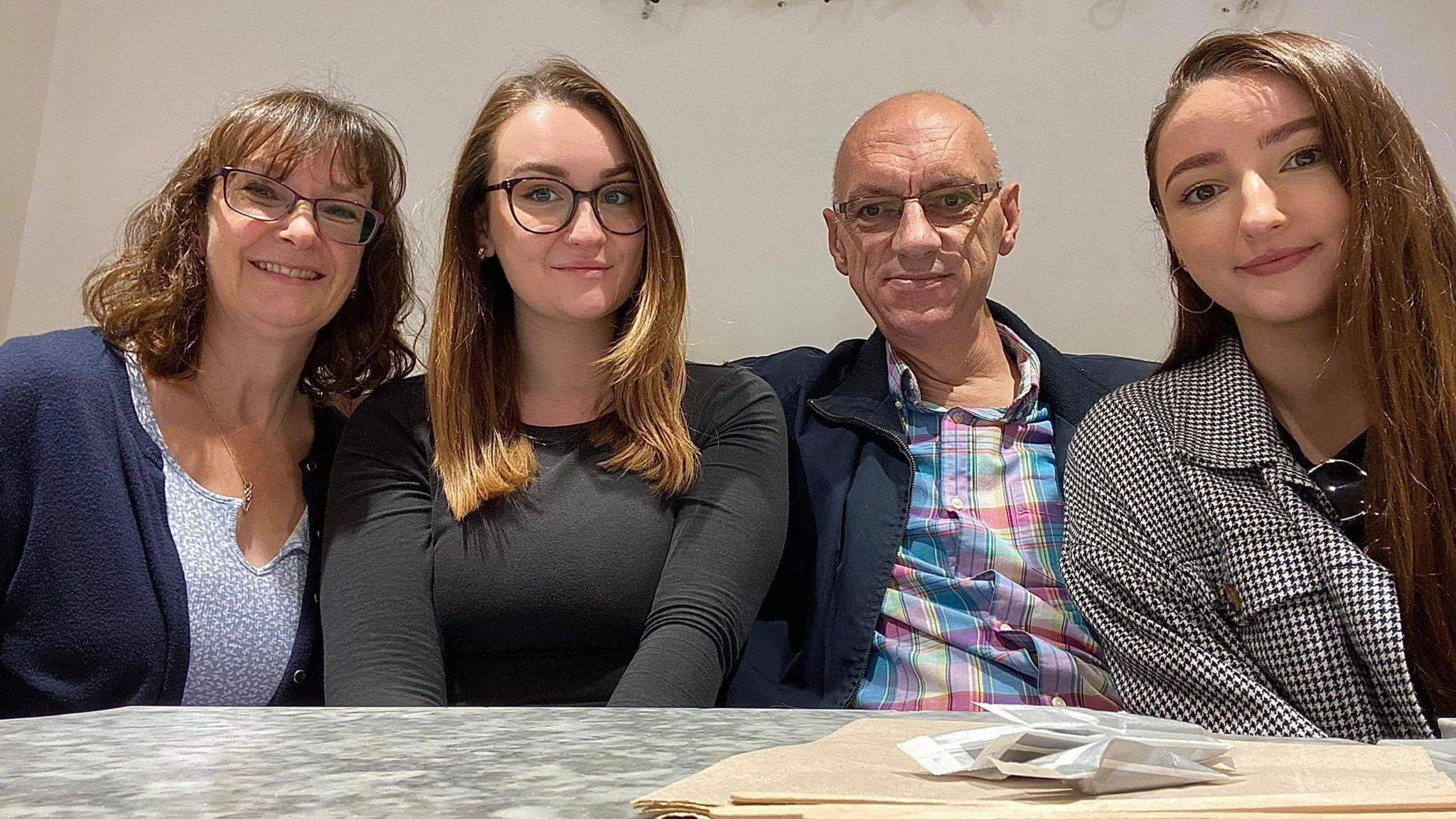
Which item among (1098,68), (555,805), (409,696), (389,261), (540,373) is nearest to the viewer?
(555,805)

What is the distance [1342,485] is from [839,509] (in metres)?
0.63

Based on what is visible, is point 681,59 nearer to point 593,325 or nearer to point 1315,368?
point 593,325

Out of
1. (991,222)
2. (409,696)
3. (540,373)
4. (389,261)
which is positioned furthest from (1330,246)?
(389,261)

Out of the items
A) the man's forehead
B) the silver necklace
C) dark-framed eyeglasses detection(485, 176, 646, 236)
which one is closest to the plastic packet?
dark-framed eyeglasses detection(485, 176, 646, 236)

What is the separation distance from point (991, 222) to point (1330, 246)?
67 centimetres

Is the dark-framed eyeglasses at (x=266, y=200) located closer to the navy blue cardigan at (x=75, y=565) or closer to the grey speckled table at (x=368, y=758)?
the navy blue cardigan at (x=75, y=565)

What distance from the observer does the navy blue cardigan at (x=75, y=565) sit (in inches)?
53.8

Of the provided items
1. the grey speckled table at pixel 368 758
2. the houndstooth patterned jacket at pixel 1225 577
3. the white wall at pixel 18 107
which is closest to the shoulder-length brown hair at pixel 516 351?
the houndstooth patterned jacket at pixel 1225 577

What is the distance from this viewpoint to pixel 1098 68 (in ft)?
6.98

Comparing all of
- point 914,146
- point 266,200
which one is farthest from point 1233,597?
point 266,200

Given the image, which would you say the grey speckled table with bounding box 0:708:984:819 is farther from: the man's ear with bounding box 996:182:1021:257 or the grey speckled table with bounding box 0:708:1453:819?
the man's ear with bounding box 996:182:1021:257

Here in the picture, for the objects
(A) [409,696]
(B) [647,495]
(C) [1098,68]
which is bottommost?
(A) [409,696]

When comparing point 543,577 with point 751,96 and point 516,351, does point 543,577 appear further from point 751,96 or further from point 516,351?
point 751,96

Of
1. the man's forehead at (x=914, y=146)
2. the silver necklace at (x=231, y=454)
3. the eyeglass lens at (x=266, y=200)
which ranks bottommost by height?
the silver necklace at (x=231, y=454)
